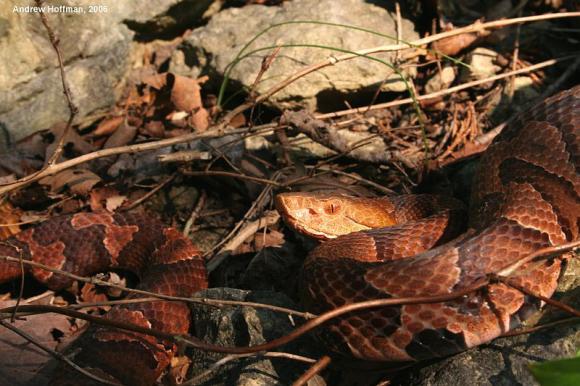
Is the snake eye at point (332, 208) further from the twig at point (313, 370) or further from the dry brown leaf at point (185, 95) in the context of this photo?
the dry brown leaf at point (185, 95)

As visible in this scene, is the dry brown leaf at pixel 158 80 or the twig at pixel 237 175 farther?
the dry brown leaf at pixel 158 80

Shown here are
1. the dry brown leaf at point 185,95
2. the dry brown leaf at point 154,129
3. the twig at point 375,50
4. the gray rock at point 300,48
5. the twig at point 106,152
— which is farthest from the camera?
the dry brown leaf at point 185,95

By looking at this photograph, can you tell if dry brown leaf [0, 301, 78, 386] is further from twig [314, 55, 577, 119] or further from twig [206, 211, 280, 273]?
twig [314, 55, 577, 119]

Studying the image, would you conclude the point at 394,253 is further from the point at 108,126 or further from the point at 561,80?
the point at 108,126

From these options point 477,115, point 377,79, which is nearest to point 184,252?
point 377,79

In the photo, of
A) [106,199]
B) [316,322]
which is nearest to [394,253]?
[316,322]

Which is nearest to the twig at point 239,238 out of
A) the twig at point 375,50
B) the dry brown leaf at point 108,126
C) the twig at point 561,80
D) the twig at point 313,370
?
the twig at point 375,50
